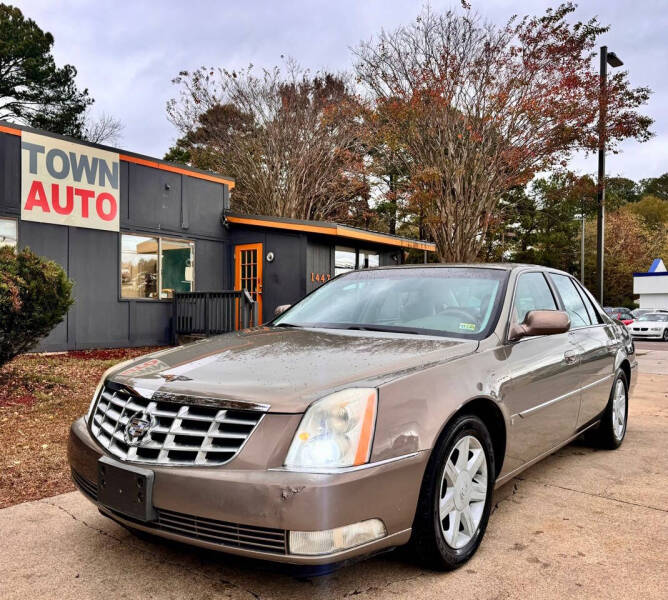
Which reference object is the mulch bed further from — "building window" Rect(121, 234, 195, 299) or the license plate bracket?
"building window" Rect(121, 234, 195, 299)

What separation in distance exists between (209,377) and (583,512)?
7.92ft

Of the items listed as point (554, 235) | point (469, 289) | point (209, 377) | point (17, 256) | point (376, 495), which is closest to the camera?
point (376, 495)

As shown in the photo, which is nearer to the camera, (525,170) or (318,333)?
(318,333)

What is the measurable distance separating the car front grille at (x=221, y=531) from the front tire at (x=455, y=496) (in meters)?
0.66

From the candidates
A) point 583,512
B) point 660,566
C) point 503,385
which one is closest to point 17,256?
point 503,385

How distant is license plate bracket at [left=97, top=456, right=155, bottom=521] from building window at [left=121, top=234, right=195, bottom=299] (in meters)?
10.1

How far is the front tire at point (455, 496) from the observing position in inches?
95.7

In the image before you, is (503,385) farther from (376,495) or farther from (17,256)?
(17,256)

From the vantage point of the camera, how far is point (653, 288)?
111ft

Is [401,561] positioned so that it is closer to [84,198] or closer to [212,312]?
[212,312]

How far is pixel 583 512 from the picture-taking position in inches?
134

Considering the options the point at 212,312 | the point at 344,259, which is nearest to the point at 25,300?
the point at 212,312

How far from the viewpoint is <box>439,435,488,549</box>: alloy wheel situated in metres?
2.58

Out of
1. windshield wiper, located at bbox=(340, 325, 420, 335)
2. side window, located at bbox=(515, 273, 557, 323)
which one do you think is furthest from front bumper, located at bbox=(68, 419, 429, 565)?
side window, located at bbox=(515, 273, 557, 323)
